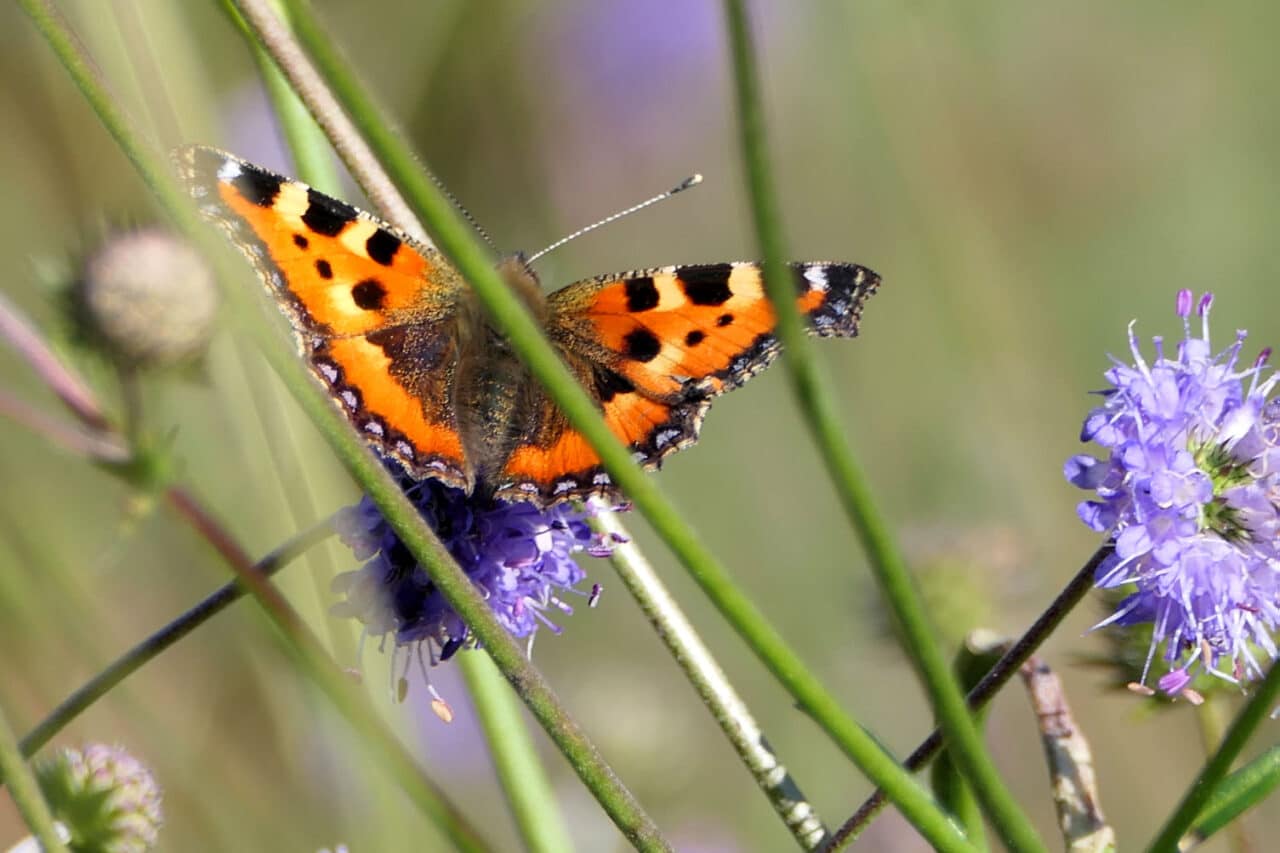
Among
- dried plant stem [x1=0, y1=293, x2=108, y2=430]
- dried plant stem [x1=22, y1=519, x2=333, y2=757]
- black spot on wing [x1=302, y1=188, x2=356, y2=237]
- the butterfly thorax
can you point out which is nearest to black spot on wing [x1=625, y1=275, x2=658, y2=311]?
the butterfly thorax

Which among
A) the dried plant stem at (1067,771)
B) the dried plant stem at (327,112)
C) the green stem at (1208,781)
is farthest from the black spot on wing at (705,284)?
the green stem at (1208,781)

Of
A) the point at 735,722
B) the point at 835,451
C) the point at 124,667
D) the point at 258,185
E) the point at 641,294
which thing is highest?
the point at 258,185

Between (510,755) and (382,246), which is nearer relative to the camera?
(510,755)

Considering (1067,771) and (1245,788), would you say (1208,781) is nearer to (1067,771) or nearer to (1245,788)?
(1245,788)

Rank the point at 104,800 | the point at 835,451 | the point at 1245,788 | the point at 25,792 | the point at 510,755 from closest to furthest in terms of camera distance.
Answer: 1. the point at 835,451
2. the point at 25,792
3. the point at 1245,788
4. the point at 104,800
5. the point at 510,755

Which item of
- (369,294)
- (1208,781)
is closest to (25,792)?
(1208,781)

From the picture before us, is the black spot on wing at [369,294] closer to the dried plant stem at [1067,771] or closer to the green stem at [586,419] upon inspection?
the dried plant stem at [1067,771]
